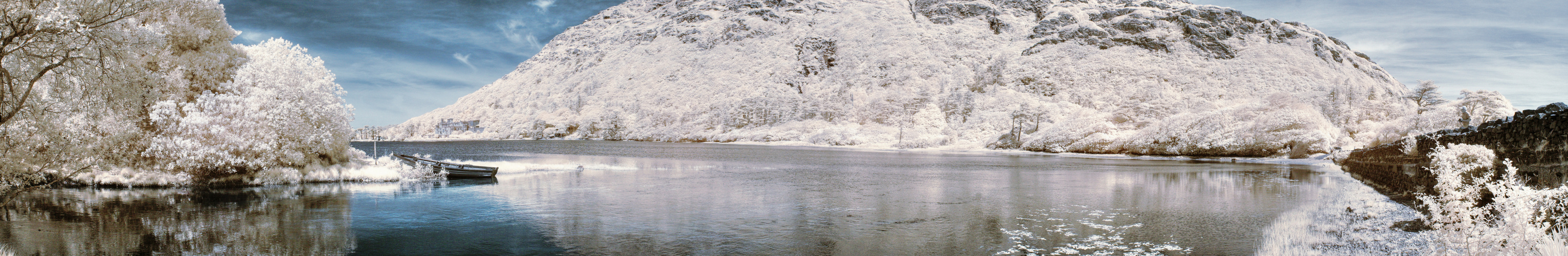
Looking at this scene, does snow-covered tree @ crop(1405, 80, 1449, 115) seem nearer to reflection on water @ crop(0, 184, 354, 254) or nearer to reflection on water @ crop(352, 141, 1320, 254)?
reflection on water @ crop(352, 141, 1320, 254)

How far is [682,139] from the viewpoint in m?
159

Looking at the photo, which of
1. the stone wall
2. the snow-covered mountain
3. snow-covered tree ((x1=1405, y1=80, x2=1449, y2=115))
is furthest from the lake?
snow-covered tree ((x1=1405, y1=80, x2=1449, y2=115))

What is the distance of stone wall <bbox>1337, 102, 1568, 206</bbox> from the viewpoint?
11398mm

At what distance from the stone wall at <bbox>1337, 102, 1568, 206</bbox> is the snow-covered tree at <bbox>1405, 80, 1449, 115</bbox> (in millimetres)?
113007

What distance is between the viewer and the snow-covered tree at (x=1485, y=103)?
77.2 m

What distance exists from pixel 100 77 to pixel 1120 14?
203 m

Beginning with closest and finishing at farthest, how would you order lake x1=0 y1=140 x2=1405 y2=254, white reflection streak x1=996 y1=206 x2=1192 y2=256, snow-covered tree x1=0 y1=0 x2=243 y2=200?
snow-covered tree x1=0 y1=0 x2=243 y2=200 < white reflection streak x1=996 y1=206 x2=1192 y2=256 < lake x1=0 y1=140 x2=1405 y2=254

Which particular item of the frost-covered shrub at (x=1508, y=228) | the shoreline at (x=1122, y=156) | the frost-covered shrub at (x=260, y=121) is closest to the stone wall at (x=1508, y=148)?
the frost-covered shrub at (x=1508, y=228)

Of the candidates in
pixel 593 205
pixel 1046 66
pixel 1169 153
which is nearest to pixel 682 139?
pixel 1046 66

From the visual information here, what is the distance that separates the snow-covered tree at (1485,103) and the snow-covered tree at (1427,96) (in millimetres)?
19227

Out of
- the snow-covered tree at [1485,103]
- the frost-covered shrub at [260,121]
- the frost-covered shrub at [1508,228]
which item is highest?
the snow-covered tree at [1485,103]

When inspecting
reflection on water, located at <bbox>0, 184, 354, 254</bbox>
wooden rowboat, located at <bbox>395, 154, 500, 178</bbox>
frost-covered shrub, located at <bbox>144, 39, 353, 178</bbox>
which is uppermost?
frost-covered shrub, located at <bbox>144, 39, 353, 178</bbox>

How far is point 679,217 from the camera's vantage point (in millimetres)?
18906

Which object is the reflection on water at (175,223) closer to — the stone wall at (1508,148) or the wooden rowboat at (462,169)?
the wooden rowboat at (462,169)
